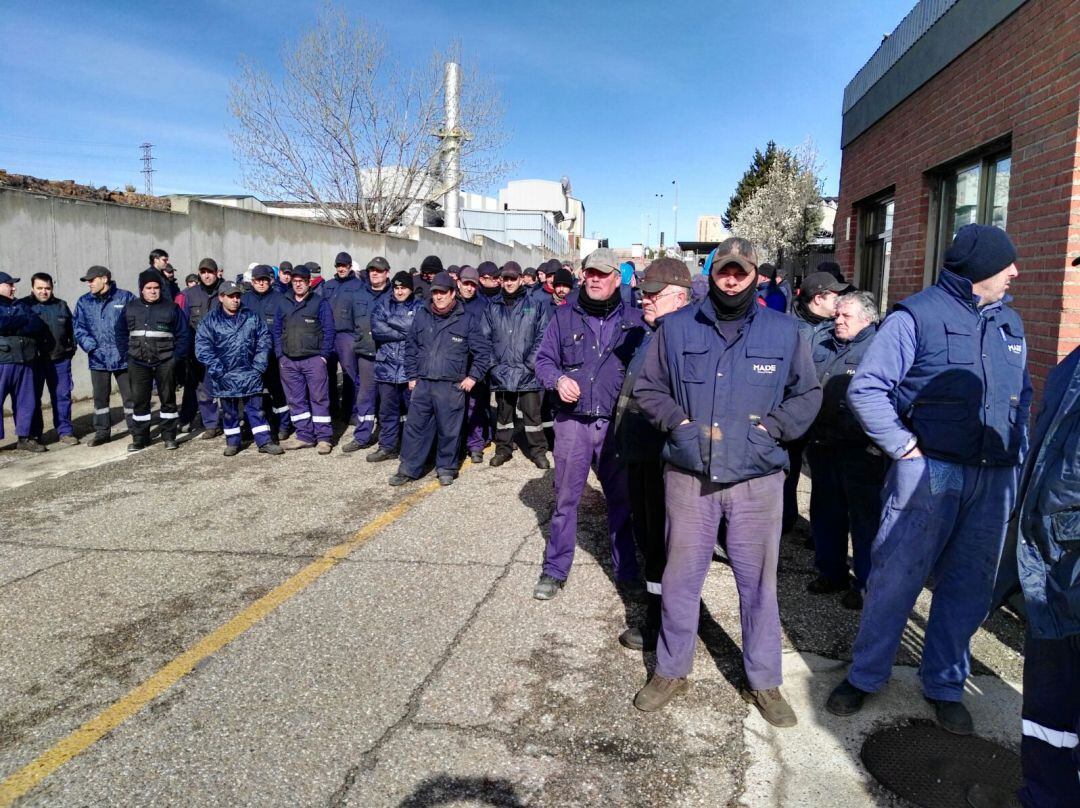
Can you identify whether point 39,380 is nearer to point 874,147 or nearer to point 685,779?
point 685,779

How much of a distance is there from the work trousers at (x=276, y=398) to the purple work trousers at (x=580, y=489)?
217 inches

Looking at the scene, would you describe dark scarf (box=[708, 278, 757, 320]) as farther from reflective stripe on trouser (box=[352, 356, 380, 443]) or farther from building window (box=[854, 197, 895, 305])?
building window (box=[854, 197, 895, 305])

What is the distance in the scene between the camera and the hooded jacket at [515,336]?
766cm

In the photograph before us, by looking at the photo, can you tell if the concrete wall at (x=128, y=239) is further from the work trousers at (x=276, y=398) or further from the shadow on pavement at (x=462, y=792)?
the shadow on pavement at (x=462, y=792)

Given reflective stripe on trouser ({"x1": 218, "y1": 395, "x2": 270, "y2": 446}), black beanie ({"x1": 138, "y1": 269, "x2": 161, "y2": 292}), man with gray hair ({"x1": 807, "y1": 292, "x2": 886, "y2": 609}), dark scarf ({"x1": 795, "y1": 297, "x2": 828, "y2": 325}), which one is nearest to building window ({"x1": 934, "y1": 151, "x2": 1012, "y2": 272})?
dark scarf ({"x1": 795, "y1": 297, "x2": 828, "y2": 325})

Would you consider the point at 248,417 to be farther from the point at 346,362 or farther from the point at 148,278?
the point at 148,278

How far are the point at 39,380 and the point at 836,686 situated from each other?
8813 mm

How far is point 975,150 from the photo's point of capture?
22.1 ft

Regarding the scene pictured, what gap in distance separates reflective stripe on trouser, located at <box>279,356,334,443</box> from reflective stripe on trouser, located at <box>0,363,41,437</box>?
8.79ft

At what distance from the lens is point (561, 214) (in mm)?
72250

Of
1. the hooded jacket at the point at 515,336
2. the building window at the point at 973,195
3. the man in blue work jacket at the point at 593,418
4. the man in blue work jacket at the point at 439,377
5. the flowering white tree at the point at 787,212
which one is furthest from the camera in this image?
the flowering white tree at the point at 787,212

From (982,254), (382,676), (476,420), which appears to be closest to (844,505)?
(982,254)

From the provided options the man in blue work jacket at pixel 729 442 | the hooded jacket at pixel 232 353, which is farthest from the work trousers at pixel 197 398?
the man in blue work jacket at pixel 729 442

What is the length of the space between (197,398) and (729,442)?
8009 mm
